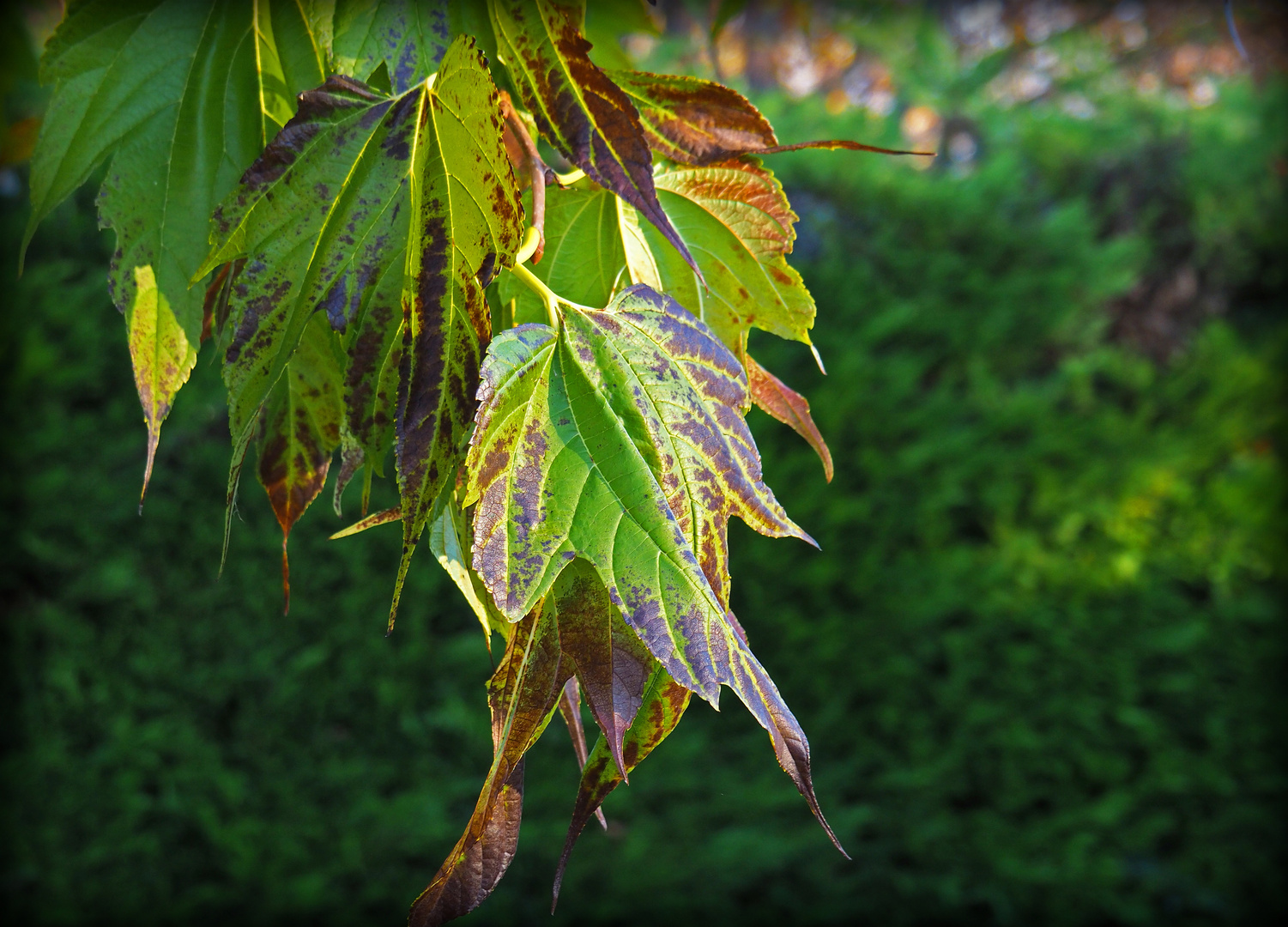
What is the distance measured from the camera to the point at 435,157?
50 centimetres

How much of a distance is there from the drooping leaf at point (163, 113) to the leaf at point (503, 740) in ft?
0.96

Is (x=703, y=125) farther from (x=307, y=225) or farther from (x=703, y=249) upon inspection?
(x=307, y=225)

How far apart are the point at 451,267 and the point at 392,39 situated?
0.17 m

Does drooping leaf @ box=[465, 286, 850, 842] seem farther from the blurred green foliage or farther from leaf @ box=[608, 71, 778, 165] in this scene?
the blurred green foliage

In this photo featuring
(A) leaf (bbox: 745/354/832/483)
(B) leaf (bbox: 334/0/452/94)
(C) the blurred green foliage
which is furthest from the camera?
(C) the blurred green foliage

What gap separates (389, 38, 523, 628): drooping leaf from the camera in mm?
458

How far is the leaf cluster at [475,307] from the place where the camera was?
0.45 metres

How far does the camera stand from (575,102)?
0.51 metres

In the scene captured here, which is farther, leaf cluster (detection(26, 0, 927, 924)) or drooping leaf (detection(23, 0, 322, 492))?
drooping leaf (detection(23, 0, 322, 492))

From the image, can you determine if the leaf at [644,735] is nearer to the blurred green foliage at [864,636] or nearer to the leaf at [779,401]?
the leaf at [779,401]


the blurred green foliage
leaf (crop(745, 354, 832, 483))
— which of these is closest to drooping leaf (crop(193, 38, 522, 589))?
leaf (crop(745, 354, 832, 483))

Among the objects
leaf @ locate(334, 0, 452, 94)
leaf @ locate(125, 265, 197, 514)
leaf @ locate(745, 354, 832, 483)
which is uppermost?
leaf @ locate(334, 0, 452, 94)

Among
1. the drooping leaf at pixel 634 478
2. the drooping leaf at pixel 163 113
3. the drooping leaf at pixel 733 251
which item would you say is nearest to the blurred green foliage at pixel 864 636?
the drooping leaf at pixel 163 113

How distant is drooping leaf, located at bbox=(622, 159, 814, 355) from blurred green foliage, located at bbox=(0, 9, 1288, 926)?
178cm
